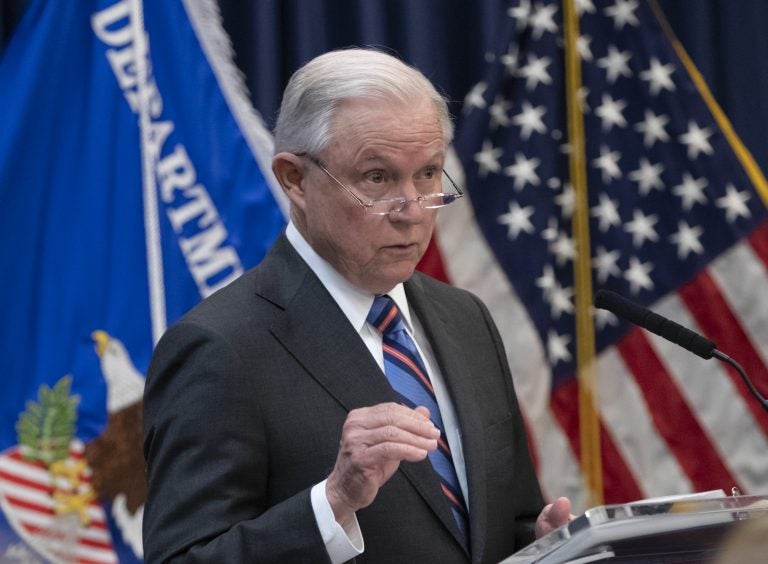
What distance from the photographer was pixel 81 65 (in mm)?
3543

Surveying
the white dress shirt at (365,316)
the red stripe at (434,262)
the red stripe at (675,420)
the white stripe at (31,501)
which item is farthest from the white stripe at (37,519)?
the red stripe at (675,420)

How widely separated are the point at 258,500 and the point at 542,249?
2.14 metres

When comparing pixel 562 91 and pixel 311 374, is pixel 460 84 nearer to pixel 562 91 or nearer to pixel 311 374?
pixel 562 91

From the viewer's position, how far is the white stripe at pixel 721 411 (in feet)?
12.9

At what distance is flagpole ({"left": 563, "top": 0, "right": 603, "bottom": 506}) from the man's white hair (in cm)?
185

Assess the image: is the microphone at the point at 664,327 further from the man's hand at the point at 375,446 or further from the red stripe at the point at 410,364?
the man's hand at the point at 375,446

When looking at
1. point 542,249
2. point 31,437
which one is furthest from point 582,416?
point 31,437

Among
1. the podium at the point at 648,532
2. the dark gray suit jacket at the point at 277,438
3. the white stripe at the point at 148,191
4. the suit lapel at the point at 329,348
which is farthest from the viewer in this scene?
the white stripe at the point at 148,191

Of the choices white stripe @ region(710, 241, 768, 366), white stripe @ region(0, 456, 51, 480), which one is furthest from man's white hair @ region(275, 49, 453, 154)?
white stripe @ region(710, 241, 768, 366)

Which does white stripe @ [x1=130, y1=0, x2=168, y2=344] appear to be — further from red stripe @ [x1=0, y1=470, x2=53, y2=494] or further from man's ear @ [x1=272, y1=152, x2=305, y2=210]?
man's ear @ [x1=272, y1=152, x2=305, y2=210]

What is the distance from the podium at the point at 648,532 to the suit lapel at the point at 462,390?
667 mm

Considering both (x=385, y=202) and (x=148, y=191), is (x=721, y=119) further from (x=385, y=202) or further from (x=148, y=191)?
(x=385, y=202)

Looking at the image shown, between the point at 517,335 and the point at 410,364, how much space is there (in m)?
1.74

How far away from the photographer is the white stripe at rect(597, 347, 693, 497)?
3.94 m
